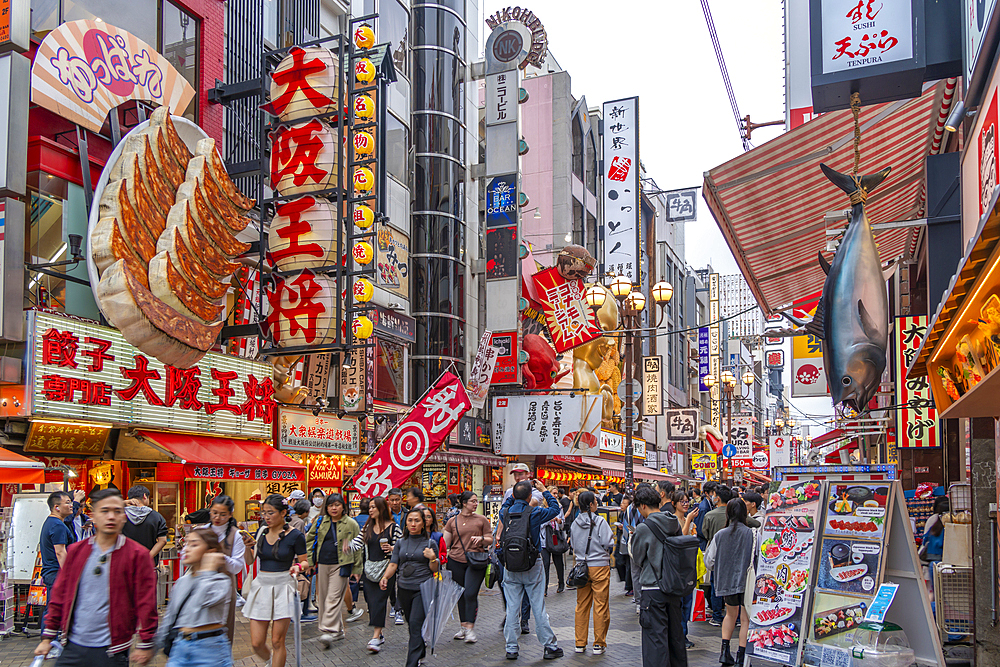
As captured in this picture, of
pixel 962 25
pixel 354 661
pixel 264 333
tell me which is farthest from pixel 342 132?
pixel 962 25

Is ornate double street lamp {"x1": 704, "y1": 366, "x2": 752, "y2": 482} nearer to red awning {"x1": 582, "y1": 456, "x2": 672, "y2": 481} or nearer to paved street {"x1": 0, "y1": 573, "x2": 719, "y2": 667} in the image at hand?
red awning {"x1": 582, "y1": 456, "x2": 672, "y2": 481}

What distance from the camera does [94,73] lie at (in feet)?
51.0

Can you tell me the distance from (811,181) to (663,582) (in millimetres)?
5119

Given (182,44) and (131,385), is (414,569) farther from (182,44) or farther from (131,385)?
(182,44)

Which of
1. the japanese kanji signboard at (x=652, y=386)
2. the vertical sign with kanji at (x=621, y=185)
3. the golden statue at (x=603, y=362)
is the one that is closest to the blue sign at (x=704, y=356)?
the japanese kanji signboard at (x=652, y=386)

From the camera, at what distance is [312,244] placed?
16.5 meters

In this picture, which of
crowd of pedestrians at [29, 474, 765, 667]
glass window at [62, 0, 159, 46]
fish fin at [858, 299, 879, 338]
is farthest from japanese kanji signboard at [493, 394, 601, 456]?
fish fin at [858, 299, 879, 338]

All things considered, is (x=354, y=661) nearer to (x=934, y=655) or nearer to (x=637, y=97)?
(x=934, y=655)

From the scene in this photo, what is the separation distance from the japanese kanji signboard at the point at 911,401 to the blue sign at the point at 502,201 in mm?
17456

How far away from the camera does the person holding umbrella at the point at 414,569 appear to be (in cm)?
927

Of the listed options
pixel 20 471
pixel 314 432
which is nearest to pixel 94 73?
pixel 20 471

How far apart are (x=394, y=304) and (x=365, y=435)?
15.3 feet

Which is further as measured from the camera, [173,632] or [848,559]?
[848,559]

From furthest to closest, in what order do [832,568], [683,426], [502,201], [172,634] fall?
[683,426]
[502,201]
[832,568]
[172,634]
